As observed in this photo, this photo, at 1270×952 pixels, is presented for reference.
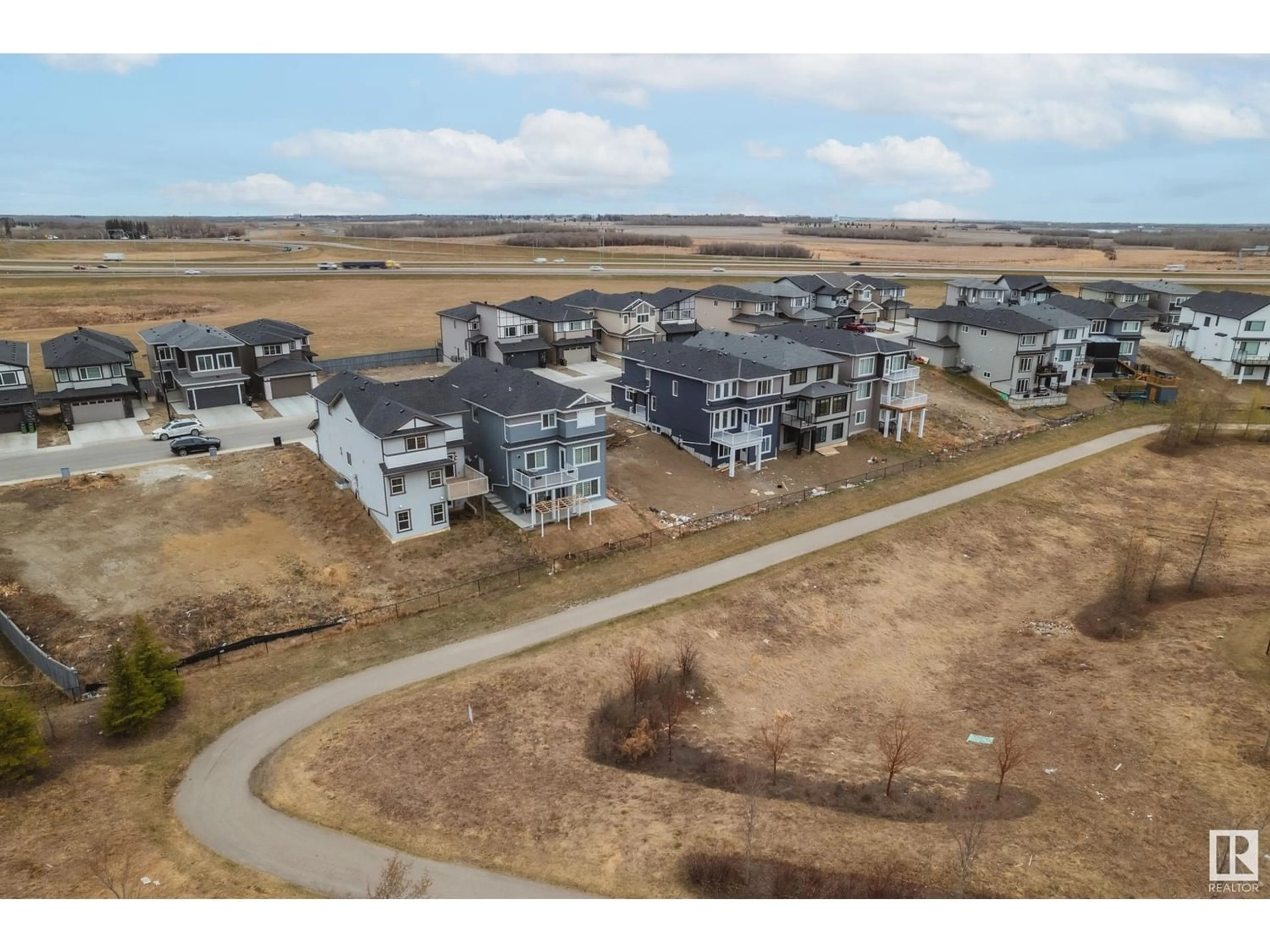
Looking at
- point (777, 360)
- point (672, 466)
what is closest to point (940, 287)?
point (777, 360)

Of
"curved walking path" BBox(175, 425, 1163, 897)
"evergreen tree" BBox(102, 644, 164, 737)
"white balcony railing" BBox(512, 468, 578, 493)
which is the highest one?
"white balcony railing" BBox(512, 468, 578, 493)

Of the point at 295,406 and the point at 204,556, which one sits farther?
the point at 295,406

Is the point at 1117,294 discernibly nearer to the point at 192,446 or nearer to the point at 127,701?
the point at 192,446

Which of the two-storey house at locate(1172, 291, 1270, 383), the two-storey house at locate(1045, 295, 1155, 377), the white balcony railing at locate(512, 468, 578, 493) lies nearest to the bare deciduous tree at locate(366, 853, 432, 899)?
the white balcony railing at locate(512, 468, 578, 493)

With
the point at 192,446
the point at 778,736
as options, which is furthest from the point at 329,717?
the point at 192,446

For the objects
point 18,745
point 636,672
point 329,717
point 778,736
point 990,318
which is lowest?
point 778,736

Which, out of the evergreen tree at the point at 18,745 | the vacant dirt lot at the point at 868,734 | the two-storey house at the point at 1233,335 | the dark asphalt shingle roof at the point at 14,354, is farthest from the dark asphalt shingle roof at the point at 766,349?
the two-storey house at the point at 1233,335

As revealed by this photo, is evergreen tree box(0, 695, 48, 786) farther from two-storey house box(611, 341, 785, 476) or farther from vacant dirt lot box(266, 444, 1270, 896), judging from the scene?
two-storey house box(611, 341, 785, 476)
